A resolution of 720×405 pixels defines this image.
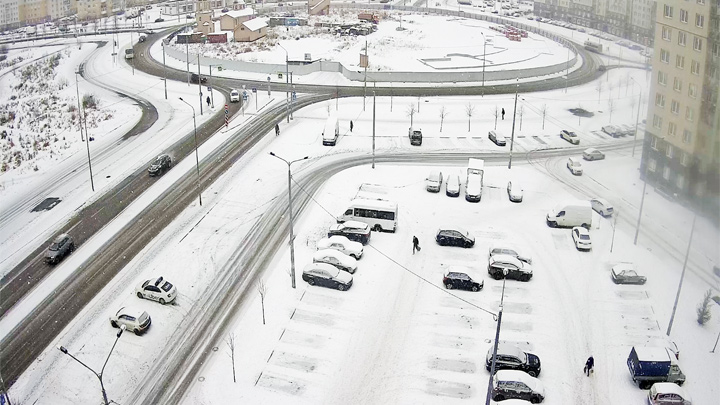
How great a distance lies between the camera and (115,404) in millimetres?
26031

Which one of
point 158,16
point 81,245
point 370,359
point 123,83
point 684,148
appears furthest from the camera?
point 158,16

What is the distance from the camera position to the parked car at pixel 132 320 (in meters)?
30.0

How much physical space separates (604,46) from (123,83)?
54.7 meters

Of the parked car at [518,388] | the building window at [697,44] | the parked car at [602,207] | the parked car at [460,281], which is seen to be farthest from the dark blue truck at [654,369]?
the parked car at [602,207]

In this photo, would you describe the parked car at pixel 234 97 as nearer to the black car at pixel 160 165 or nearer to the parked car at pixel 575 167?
the black car at pixel 160 165

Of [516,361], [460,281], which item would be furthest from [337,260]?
[516,361]

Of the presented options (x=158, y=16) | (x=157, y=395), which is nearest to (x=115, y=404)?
(x=157, y=395)

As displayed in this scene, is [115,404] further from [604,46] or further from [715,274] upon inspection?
[604,46]

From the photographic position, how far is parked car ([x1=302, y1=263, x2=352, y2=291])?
33.5m

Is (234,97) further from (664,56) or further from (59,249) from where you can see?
(664,56)

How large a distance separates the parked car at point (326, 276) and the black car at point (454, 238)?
23.4 ft

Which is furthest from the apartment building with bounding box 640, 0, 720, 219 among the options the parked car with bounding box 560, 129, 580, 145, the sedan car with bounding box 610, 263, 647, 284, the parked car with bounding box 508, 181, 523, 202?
the parked car with bounding box 560, 129, 580, 145

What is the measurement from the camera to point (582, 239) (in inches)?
1503

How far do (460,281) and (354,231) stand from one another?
7.42m
